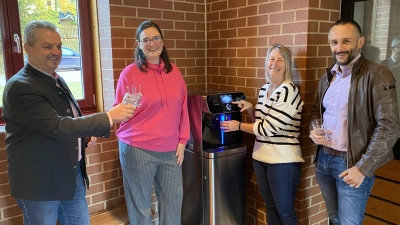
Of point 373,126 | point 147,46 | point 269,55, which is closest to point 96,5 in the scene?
point 147,46

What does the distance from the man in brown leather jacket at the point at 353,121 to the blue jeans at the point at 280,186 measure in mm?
216

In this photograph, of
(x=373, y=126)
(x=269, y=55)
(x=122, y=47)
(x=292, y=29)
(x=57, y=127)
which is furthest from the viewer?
(x=122, y=47)

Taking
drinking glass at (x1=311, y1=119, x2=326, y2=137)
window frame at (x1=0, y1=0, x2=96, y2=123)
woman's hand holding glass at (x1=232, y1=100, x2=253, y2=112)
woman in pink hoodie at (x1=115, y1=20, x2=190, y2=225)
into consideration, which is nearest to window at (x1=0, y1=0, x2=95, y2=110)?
window frame at (x1=0, y1=0, x2=96, y2=123)

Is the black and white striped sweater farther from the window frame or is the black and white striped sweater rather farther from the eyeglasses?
the window frame

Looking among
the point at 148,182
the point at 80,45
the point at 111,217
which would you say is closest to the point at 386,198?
the point at 148,182

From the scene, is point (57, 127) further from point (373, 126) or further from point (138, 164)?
point (373, 126)

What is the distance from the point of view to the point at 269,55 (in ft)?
6.81

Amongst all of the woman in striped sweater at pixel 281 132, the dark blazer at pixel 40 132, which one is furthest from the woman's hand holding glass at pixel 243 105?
the dark blazer at pixel 40 132

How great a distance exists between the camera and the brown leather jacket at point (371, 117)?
1594mm

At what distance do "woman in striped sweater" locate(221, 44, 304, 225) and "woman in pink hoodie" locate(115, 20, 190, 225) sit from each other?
0.52m

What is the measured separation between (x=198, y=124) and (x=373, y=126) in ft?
3.52

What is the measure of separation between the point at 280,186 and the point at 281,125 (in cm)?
38

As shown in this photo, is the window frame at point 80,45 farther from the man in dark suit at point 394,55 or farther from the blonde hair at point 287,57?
the man in dark suit at point 394,55

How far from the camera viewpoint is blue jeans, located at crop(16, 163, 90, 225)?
1.56 m
